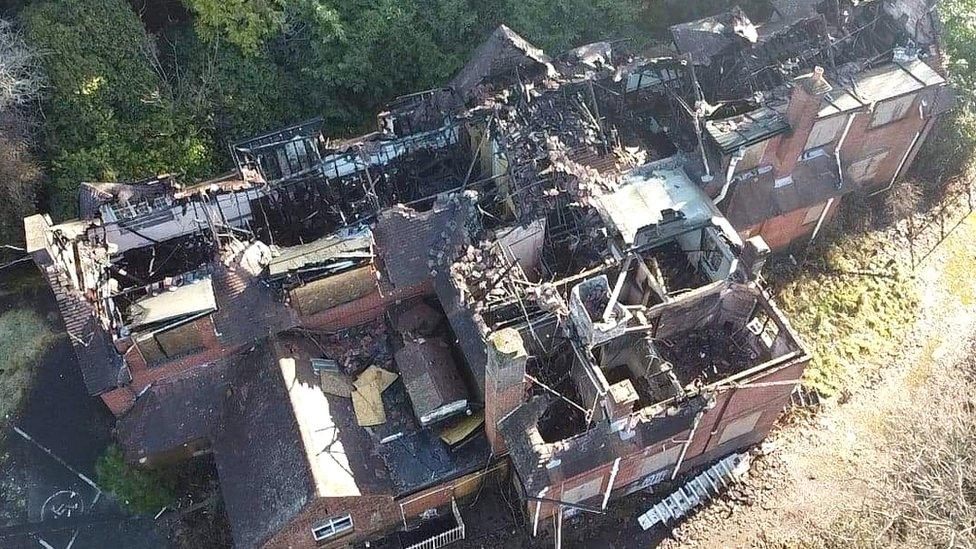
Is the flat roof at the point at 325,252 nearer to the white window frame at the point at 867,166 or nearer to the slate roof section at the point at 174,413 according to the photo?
the slate roof section at the point at 174,413

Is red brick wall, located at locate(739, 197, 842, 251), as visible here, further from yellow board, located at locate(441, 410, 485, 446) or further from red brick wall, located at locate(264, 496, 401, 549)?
red brick wall, located at locate(264, 496, 401, 549)

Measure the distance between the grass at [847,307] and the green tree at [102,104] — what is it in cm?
2918

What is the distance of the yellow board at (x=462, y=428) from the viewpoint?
1051 inches

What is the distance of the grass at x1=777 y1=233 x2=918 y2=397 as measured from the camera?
105 feet

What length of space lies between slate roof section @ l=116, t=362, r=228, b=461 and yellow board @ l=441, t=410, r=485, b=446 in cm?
858

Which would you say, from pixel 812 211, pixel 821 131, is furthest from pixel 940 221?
pixel 821 131

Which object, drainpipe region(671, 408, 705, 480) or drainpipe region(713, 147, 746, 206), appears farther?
drainpipe region(713, 147, 746, 206)

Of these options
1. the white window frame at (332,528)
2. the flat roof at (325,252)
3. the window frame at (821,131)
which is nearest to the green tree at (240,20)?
the flat roof at (325,252)

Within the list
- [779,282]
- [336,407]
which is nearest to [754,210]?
[779,282]

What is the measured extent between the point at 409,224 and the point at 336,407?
730 cm

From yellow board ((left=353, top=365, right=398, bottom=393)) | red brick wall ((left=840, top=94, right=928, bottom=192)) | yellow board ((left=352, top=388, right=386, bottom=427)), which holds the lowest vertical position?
yellow board ((left=352, top=388, right=386, bottom=427))

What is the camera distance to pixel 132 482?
27.5m

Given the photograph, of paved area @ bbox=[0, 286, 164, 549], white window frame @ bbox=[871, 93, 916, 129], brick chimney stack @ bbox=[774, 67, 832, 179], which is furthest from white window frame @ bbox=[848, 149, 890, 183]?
paved area @ bbox=[0, 286, 164, 549]

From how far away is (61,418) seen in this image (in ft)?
105
